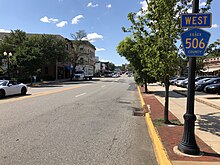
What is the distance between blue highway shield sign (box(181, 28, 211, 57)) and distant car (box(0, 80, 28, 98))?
15.6 metres

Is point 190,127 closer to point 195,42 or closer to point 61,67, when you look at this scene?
point 195,42

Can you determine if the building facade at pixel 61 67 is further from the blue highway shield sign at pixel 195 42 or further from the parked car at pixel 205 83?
the blue highway shield sign at pixel 195 42

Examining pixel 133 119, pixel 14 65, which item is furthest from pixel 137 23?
pixel 14 65

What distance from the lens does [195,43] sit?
5.82 meters

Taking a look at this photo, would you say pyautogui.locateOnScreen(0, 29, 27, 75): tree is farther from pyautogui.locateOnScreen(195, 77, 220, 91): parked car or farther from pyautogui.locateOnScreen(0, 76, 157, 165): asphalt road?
pyautogui.locateOnScreen(0, 76, 157, 165): asphalt road

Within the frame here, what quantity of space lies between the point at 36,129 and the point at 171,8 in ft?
19.2

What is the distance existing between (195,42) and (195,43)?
2 cm

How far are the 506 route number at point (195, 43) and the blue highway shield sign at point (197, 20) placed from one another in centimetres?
31

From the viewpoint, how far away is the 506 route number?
577 centimetres

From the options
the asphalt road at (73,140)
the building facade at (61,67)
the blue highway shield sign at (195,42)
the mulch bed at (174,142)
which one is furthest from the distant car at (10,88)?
the building facade at (61,67)

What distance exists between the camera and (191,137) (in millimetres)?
5625

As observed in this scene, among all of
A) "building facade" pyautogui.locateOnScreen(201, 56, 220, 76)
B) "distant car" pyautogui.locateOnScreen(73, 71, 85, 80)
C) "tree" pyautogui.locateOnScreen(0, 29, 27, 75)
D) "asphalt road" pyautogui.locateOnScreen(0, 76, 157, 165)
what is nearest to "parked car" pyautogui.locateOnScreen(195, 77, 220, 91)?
"asphalt road" pyautogui.locateOnScreen(0, 76, 157, 165)

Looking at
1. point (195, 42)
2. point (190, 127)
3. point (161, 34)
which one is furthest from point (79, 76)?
point (190, 127)

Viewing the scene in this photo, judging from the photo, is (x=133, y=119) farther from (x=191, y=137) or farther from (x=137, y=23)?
(x=191, y=137)
